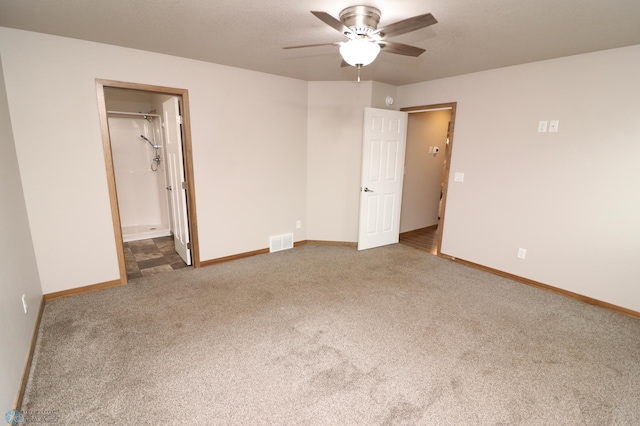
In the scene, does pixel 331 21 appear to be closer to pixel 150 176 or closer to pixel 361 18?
pixel 361 18

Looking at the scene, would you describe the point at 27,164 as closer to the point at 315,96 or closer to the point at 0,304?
the point at 0,304

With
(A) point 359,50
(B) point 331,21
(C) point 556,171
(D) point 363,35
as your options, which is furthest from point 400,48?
(C) point 556,171

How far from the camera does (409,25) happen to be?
1.76 metres

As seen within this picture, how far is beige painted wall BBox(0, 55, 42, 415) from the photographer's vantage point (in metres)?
1.66

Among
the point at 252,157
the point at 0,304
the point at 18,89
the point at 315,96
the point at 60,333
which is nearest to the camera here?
the point at 0,304

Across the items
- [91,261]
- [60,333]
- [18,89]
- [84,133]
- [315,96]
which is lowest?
[60,333]

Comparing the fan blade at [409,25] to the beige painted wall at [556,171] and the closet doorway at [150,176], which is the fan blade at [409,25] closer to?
the beige painted wall at [556,171]

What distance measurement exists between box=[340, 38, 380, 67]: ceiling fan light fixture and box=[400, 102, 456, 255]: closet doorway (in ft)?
9.82

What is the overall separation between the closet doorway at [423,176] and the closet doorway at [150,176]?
3408 millimetres

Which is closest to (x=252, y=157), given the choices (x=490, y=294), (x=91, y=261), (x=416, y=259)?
(x=91, y=261)

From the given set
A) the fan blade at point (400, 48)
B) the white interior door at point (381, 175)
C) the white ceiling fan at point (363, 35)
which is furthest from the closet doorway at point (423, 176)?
the white ceiling fan at point (363, 35)

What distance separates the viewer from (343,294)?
311 centimetres

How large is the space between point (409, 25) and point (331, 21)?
0.46 metres

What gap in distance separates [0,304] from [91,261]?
4.89 feet
